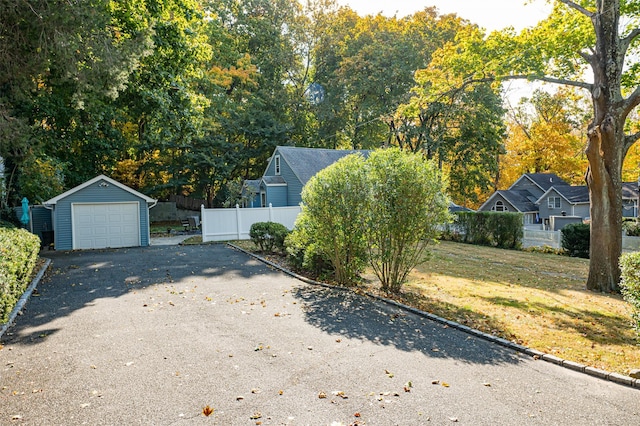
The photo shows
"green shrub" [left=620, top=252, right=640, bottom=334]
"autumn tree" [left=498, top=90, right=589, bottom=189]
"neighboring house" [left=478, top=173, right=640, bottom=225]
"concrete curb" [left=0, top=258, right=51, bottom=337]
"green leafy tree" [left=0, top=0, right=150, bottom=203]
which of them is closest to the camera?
"green shrub" [left=620, top=252, right=640, bottom=334]

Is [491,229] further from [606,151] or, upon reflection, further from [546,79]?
[546,79]

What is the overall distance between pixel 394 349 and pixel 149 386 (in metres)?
3.04

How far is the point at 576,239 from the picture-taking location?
53.4ft

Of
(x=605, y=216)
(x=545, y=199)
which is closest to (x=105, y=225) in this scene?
(x=605, y=216)

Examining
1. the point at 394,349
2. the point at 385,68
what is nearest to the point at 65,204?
the point at 394,349

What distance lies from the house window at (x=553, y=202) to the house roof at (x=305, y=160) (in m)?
17.6

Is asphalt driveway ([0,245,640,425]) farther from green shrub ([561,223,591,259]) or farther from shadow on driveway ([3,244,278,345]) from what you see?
green shrub ([561,223,591,259])

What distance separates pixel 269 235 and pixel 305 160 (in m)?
14.0

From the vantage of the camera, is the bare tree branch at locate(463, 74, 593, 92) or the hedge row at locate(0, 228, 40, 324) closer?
the hedge row at locate(0, 228, 40, 324)

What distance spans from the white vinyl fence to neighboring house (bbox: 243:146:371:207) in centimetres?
660

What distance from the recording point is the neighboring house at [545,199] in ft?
105

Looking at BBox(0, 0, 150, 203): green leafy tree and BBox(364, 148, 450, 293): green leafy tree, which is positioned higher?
BBox(0, 0, 150, 203): green leafy tree

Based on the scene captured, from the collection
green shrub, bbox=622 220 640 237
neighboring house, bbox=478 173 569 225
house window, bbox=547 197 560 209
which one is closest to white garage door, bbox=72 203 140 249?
green shrub, bbox=622 220 640 237

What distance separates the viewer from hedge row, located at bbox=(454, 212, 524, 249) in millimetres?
18797
